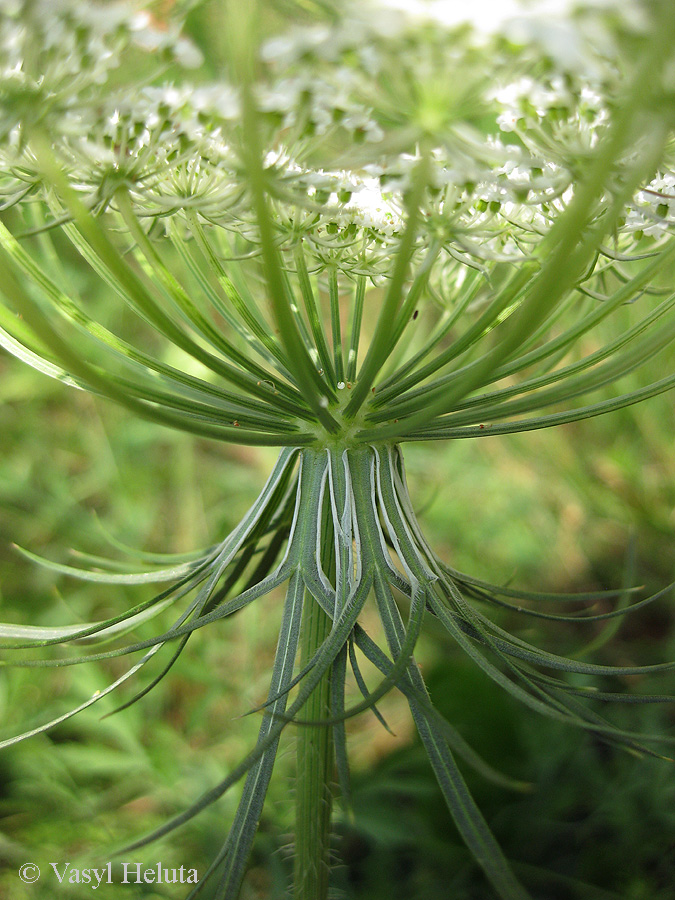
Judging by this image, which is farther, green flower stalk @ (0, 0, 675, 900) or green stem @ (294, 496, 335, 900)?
green stem @ (294, 496, 335, 900)

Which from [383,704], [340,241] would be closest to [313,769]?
[340,241]

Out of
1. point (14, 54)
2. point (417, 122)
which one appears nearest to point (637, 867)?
point (417, 122)

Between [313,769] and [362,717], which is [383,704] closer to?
[362,717]

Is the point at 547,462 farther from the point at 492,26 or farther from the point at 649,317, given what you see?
the point at 492,26

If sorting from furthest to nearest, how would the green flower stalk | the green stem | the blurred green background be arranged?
the blurred green background, the green stem, the green flower stalk

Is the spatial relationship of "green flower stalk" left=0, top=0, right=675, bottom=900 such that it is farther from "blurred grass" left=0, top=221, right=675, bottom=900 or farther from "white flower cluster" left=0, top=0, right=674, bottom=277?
"blurred grass" left=0, top=221, right=675, bottom=900

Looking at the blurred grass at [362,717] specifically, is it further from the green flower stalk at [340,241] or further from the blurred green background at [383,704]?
the green flower stalk at [340,241]

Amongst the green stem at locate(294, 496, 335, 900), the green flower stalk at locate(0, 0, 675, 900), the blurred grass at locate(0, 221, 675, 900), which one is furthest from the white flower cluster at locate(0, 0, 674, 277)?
the blurred grass at locate(0, 221, 675, 900)

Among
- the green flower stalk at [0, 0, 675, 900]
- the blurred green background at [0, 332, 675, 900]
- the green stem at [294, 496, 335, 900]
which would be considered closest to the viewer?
the green flower stalk at [0, 0, 675, 900]

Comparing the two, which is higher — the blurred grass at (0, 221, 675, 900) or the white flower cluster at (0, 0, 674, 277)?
the white flower cluster at (0, 0, 674, 277)
